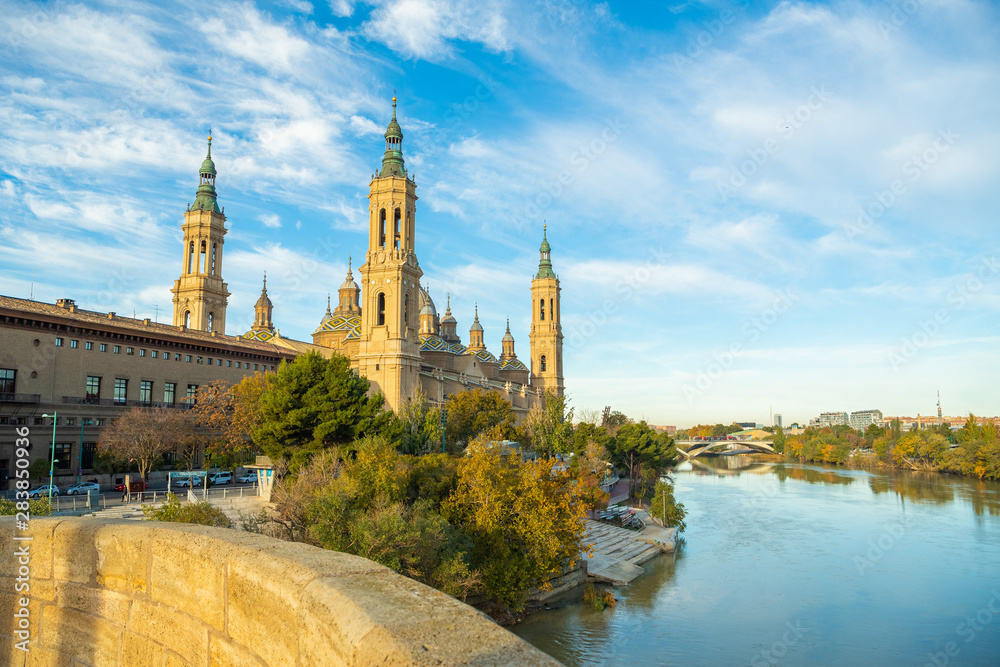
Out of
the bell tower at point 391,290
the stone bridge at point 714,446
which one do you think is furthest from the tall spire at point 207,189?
the stone bridge at point 714,446

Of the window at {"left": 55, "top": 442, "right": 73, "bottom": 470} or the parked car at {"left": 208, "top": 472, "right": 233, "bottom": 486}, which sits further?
the parked car at {"left": 208, "top": 472, "right": 233, "bottom": 486}

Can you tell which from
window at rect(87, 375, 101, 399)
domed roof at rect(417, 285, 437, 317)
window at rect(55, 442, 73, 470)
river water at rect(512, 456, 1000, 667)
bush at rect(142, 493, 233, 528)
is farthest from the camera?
domed roof at rect(417, 285, 437, 317)

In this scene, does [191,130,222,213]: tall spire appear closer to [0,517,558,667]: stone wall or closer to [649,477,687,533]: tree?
[649,477,687,533]: tree

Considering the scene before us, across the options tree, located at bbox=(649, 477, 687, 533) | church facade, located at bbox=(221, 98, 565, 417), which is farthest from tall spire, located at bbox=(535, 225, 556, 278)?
tree, located at bbox=(649, 477, 687, 533)

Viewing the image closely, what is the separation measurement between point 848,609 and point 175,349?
141ft

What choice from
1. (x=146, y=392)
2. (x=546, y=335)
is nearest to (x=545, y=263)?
(x=546, y=335)

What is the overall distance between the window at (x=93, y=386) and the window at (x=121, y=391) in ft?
3.70

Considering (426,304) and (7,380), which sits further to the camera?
(426,304)

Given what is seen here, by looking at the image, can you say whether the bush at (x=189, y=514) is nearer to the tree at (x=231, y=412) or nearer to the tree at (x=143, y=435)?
the tree at (x=143, y=435)

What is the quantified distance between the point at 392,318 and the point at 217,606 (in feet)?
174

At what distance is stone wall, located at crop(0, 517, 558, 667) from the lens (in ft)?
9.06

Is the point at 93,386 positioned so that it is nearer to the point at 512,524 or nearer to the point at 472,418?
the point at 472,418

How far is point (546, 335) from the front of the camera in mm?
97125

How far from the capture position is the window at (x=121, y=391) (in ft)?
144
